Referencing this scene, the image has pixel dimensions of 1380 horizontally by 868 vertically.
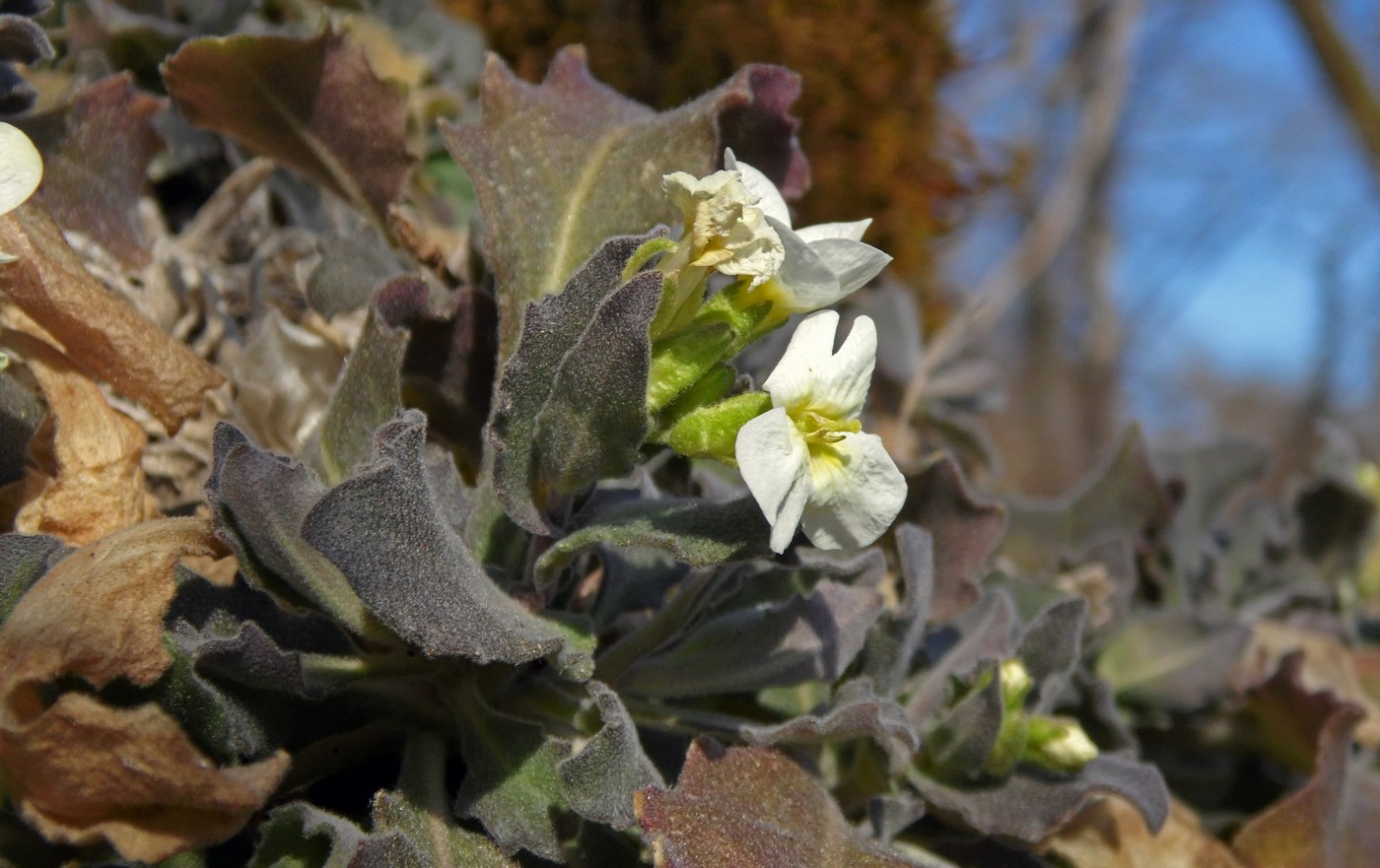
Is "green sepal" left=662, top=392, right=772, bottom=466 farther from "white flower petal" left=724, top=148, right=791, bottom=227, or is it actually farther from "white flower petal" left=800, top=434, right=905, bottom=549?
"white flower petal" left=724, top=148, right=791, bottom=227

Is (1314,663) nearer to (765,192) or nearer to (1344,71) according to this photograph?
(765,192)

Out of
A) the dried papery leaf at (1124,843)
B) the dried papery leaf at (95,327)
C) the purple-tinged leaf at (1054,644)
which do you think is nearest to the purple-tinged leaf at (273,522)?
the dried papery leaf at (95,327)

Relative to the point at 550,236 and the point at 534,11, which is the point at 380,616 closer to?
the point at 550,236

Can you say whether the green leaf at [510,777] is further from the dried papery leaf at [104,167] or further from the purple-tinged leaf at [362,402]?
the dried papery leaf at [104,167]

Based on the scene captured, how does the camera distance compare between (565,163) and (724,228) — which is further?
(565,163)

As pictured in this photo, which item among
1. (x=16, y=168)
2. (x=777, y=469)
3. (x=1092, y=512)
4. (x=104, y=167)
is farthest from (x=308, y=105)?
(x=1092, y=512)

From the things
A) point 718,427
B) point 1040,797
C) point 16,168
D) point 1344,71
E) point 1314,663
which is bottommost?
point 1344,71

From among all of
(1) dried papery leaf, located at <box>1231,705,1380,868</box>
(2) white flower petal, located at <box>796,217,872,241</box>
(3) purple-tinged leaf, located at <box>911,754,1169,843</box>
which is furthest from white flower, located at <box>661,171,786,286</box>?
(1) dried papery leaf, located at <box>1231,705,1380,868</box>
